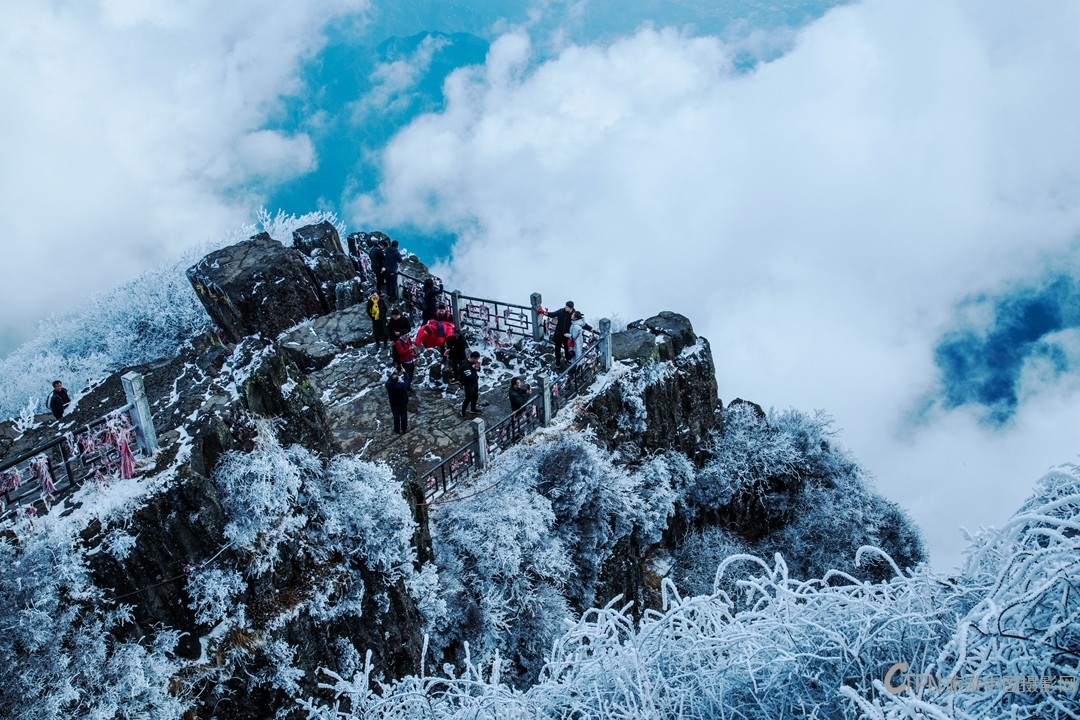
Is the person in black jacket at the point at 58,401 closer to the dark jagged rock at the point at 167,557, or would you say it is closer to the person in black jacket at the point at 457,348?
the dark jagged rock at the point at 167,557

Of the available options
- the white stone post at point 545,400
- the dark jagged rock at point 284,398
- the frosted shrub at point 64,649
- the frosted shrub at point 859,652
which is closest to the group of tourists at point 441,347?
the white stone post at point 545,400

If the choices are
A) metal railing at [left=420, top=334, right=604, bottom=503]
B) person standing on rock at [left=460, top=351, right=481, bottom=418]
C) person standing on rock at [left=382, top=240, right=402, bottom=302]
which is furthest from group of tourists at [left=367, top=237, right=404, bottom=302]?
metal railing at [left=420, top=334, right=604, bottom=503]

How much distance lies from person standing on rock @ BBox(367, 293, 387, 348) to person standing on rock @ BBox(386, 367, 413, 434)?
9.47ft

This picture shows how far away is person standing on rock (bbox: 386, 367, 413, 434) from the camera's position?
15664mm

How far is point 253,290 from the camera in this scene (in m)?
20.7

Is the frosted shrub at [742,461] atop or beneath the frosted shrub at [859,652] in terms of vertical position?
atop

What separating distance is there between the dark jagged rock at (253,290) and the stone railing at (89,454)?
10415 millimetres

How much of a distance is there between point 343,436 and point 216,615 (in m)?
6.64

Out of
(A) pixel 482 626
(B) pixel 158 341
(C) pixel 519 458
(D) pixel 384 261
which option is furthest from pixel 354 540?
(B) pixel 158 341

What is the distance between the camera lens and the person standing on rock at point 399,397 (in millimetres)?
15664

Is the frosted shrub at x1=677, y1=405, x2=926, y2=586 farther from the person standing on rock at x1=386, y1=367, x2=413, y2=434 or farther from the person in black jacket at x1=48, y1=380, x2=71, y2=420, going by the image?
the person in black jacket at x1=48, y1=380, x2=71, y2=420

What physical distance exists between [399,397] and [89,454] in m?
6.35

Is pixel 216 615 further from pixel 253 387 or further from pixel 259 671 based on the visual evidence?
pixel 253 387

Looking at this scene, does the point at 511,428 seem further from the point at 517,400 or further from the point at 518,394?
the point at 518,394
